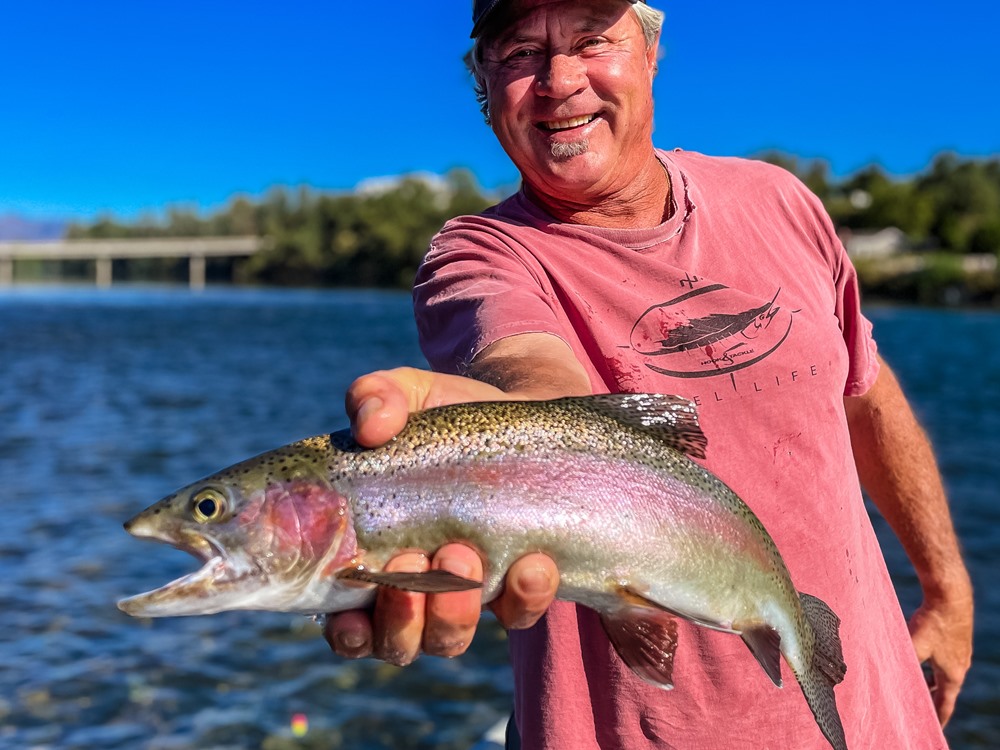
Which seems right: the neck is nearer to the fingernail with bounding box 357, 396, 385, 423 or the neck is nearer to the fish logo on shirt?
the fish logo on shirt

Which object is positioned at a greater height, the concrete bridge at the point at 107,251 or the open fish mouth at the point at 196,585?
the concrete bridge at the point at 107,251

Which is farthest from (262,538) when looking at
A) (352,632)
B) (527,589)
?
(527,589)

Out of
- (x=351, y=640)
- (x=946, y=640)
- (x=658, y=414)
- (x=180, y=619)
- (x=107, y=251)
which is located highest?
(x=107, y=251)

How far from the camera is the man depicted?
268cm

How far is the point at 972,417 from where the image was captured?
67.7 feet

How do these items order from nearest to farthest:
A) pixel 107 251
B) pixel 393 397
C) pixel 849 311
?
pixel 393 397, pixel 849 311, pixel 107 251

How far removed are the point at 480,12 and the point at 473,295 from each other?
3.22 ft

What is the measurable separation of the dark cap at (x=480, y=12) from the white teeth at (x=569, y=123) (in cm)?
38

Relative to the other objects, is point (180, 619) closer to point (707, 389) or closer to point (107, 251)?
point (707, 389)

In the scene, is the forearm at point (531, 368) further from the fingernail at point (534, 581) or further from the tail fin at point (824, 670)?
the tail fin at point (824, 670)

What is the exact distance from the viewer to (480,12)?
114 inches

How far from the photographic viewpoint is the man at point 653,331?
2678 mm

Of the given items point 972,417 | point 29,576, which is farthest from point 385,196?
point 29,576

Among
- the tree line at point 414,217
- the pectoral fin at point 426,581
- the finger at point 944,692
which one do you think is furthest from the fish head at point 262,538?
the tree line at point 414,217
